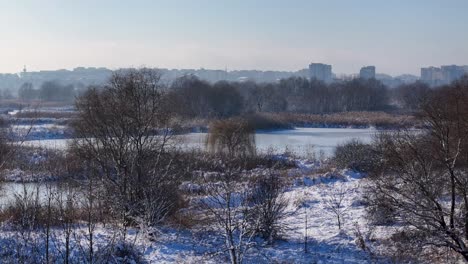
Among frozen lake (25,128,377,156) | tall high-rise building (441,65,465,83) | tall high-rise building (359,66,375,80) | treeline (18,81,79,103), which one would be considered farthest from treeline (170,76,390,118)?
tall high-rise building (441,65,465,83)

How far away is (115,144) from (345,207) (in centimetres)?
623

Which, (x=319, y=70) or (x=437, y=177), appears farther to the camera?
(x=319, y=70)

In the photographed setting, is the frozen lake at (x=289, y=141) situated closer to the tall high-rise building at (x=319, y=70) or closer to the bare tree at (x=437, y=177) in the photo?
the bare tree at (x=437, y=177)

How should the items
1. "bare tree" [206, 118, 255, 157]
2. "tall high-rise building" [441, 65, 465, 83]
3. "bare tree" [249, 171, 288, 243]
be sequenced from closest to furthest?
"bare tree" [249, 171, 288, 243], "bare tree" [206, 118, 255, 157], "tall high-rise building" [441, 65, 465, 83]

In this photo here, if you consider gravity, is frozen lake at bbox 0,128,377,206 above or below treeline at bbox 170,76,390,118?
below

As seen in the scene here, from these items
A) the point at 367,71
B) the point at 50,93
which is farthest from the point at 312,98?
the point at 367,71

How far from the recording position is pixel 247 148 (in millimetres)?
21625

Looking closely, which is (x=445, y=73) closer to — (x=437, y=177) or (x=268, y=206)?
(x=437, y=177)

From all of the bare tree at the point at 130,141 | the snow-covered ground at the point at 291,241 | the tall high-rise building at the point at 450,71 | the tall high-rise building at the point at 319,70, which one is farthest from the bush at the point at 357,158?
the tall high-rise building at the point at 450,71

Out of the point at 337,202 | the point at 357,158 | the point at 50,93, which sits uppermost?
the point at 50,93

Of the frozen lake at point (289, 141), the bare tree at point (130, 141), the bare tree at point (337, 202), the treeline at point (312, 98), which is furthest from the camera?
the treeline at point (312, 98)

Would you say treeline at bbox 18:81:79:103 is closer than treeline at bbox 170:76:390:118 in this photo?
No

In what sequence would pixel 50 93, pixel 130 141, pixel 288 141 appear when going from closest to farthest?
pixel 130 141, pixel 288 141, pixel 50 93

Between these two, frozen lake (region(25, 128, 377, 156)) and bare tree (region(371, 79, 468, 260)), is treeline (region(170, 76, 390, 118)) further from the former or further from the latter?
bare tree (region(371, 79, 468, 260))
